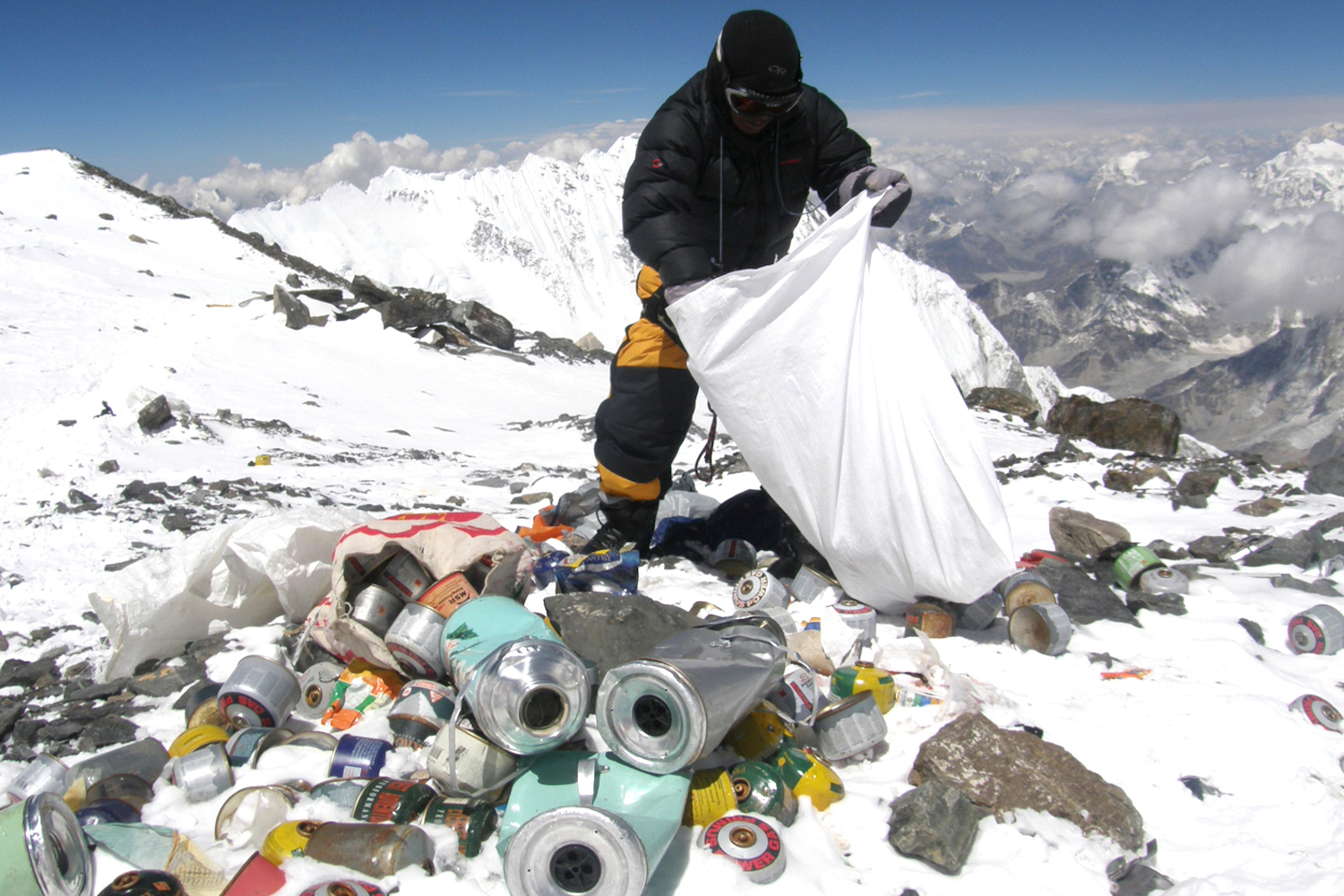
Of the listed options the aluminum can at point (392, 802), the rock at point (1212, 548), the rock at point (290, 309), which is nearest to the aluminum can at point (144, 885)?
the aluminum can at point (392, 802)

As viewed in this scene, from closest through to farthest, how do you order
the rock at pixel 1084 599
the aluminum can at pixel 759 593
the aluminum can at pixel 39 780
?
the aluminum can at pixel 39 780 < the aluminum can at pixel 759 593 < the rock at pixel 1084 599

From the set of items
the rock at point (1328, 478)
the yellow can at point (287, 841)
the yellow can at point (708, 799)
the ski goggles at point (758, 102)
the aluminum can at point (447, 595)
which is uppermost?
the ski goggles at point (758, 102)

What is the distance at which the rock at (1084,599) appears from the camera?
3.07 metres

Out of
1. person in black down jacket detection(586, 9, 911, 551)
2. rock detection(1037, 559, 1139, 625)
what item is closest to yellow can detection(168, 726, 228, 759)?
person in black down jacket detection(586, 9, 911, 551)

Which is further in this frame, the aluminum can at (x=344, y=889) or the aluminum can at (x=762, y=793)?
the aluminum can at (x=762, y=793)

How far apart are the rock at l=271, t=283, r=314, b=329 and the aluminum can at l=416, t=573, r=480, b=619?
9830 millimetres

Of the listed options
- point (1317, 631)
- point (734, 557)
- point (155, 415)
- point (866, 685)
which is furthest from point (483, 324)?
point (1317, 631)

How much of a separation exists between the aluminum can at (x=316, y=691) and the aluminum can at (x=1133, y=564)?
3.32 m

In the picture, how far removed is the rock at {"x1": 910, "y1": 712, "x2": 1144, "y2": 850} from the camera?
6.31 feet

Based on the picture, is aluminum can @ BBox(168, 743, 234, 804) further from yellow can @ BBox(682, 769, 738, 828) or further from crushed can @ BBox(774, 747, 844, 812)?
crushed can @ BBox(774, 747, 844, 812)

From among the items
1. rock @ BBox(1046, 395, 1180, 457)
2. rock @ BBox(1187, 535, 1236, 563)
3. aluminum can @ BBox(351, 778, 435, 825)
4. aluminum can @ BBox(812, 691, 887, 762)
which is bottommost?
rock @ BBox(1046, 395, 1180, 457)

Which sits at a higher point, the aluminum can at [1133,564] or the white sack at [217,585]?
the white sack at [217,585]

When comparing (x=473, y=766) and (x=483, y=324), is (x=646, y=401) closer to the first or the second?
(x=473, y=766)

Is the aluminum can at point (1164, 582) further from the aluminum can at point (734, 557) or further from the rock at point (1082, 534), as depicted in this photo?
the aluminum can at point (734, 557)
